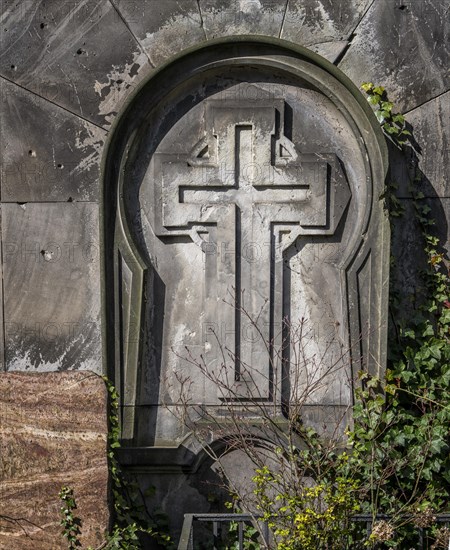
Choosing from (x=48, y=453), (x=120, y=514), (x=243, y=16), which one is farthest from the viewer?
(x=243, y=16)

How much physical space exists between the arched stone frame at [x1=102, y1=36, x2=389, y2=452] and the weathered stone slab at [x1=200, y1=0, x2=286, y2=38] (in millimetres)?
235

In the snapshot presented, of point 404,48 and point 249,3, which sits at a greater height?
point 249,3

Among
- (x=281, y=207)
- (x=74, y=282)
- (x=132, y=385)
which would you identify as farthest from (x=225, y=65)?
(x=132, y=385)

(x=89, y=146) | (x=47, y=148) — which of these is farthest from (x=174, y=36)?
(x=47, y=148)

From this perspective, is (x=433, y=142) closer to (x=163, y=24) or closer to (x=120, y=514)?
(x=163, y=24)

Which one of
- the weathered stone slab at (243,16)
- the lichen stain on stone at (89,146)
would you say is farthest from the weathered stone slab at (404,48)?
the lichen stain on stone at (89,146)

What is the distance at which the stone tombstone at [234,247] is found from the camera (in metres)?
5.62

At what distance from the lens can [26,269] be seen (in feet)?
19.1

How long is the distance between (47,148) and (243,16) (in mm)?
1505

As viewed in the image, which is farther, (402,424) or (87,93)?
(87,93)

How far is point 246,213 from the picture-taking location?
5688mm

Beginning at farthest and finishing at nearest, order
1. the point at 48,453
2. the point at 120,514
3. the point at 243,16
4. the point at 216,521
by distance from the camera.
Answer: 1. the point at 243,16
2. the point at 120,514
3. the point at 48,453
4. the point at 216,521

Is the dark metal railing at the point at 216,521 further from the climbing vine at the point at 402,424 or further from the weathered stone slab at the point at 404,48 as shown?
the weathered stone slab at the point at 404,48

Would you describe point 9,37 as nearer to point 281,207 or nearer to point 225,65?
point 225,65
